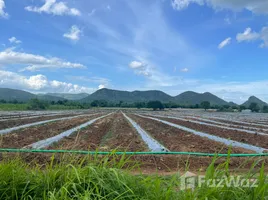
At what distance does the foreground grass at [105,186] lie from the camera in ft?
6.66

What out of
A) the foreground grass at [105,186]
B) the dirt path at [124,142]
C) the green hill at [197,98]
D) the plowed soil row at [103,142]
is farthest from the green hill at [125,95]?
the foreground grass at [105,186]

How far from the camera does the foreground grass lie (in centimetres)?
203

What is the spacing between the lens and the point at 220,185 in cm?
214

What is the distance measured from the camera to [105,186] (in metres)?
2.15

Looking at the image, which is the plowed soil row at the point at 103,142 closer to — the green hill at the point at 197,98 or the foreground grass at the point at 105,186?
the foreground grass at the point at 105,186

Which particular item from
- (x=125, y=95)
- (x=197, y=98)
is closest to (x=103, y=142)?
(x=197, y=98)

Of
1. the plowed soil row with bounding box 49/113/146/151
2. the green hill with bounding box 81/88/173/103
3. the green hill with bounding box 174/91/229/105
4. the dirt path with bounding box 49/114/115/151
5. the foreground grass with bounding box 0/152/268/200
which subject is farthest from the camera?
the green hill with bounding box 81/88/173/103

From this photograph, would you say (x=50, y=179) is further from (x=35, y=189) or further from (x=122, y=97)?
(x=122, y=97)

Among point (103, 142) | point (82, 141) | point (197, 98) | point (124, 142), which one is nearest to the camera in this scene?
point (124, 142)

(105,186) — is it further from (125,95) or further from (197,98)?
(125,95)

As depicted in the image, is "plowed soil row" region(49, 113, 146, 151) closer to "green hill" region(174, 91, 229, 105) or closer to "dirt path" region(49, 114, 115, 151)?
"dirt path" region(49, 114, 115, 151)

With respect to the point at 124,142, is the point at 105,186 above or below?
above

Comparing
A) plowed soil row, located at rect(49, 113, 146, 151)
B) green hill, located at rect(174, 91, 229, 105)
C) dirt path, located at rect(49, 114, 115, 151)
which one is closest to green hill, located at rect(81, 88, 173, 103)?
green hill, located at rect(174, 91, 229, 105)

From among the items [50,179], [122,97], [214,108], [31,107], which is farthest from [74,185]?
[122,97]
